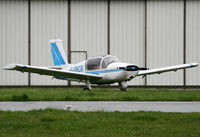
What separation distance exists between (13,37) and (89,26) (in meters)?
4.95

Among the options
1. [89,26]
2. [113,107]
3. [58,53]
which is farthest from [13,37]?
[113,107]

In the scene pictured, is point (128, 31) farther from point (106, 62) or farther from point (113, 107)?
point (113, 107)

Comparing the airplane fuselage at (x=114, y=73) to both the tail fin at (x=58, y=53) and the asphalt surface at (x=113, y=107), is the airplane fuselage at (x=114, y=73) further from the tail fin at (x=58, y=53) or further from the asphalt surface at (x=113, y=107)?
the asphalt surface at (x=113, y=107)

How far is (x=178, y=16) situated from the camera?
97.1 ft

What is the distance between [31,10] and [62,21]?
6.96 feet

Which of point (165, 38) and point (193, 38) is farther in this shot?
point (193, 38)

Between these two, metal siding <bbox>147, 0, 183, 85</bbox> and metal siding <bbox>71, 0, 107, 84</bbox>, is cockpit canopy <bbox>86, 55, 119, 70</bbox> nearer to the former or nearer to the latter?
metal siding <bbox>71, 0, 107, 84</bbox>

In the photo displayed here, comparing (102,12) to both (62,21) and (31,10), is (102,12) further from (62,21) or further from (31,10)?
(31,10)

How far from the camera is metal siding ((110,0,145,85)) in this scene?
29203 millimetres

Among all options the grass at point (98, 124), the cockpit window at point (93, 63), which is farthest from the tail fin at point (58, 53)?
the grass at point (98, 124)

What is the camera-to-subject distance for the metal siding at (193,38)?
29422 mm

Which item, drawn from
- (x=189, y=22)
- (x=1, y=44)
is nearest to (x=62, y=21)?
(x=1, y=44)

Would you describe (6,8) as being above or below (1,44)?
above

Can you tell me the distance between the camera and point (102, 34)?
29.2 meters
